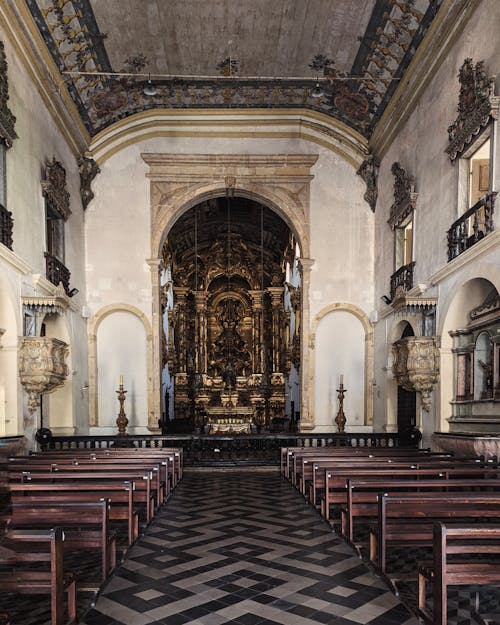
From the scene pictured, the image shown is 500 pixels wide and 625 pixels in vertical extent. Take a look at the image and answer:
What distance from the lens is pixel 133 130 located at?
1449cm

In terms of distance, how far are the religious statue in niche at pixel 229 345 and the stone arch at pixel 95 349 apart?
7.34 meters

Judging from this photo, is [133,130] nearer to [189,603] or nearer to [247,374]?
[247,374]

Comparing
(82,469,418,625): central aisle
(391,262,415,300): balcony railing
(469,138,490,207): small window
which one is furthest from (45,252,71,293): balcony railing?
(469,138,490,207): small window

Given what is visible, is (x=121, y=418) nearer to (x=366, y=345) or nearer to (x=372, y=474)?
(x=366, y=345)

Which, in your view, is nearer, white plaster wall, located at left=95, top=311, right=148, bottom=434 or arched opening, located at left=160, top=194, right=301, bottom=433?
white plaster wall, located at left=95, top=311, right=148, bottom=434

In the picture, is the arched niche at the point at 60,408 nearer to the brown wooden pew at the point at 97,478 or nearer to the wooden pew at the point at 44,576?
the brown wooden pew at the point at 97,478

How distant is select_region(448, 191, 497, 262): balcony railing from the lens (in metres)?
7.59

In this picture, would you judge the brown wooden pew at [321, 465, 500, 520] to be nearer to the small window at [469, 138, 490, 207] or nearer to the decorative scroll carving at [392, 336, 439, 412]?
the decorative scroll carving at [392, 336, 439, 412]

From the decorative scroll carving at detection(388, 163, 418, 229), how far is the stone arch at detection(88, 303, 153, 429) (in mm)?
6875

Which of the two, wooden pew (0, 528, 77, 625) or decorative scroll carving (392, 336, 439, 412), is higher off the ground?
decorative scroll carving (392, 336, 439, 412)

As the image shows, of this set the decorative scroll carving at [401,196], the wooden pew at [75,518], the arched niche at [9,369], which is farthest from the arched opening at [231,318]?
the wooden pew at [75,518]

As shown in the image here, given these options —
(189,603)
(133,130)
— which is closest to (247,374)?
(133,130)

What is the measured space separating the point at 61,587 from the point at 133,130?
13.2 meters

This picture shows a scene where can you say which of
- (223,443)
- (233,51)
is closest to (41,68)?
(233,51)
